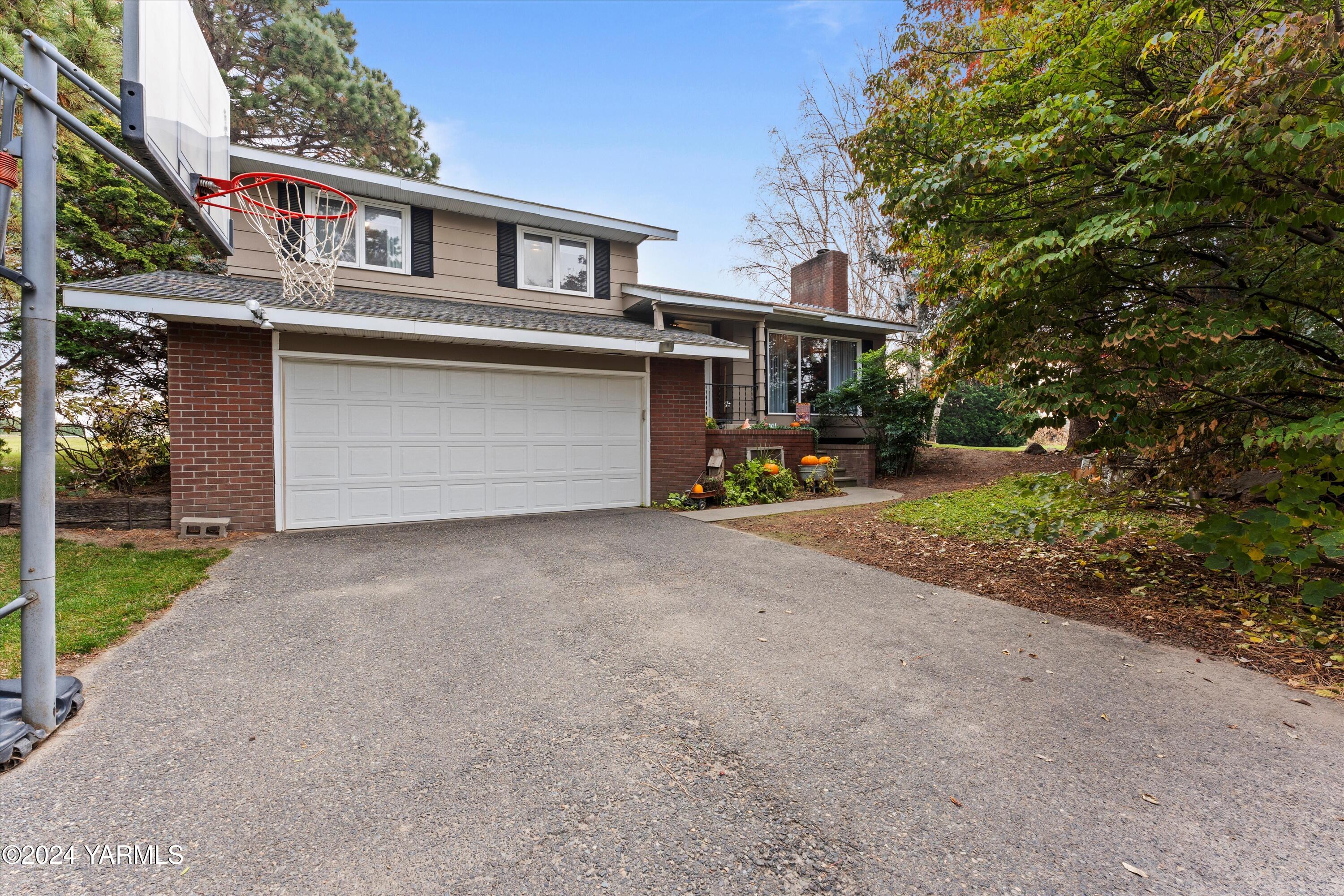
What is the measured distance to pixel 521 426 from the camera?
8.16m

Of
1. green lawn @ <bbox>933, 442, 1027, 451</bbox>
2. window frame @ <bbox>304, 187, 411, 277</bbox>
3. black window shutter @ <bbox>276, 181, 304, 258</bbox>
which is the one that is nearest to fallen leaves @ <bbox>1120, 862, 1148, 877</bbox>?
black window shutter @ <bbox>276, 181, 304, 258</bbox>

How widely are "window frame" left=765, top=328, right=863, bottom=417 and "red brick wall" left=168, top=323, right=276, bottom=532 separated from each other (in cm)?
884

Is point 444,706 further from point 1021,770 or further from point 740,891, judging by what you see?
point 1021,770

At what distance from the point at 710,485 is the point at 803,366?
5.36 m

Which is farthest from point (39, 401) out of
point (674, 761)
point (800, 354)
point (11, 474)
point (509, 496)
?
point (800, 354)

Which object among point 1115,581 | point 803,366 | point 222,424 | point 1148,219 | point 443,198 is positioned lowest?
point 1115,581

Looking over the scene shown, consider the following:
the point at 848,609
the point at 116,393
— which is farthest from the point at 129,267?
the point at 848,609

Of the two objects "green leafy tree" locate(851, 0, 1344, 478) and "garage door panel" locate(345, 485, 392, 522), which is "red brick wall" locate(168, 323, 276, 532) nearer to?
"garage door panel" locate(345, 485, 392, 522)

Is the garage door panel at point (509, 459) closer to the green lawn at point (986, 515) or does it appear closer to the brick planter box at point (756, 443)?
the brick planter box at point (756, 443)

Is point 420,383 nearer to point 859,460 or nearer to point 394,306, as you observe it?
point 394,306

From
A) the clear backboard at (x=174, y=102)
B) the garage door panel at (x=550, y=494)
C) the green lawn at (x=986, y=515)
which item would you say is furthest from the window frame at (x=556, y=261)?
the green lawn at (x=986, y=515)

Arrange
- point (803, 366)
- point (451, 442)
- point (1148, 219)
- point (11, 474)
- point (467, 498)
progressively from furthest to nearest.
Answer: point (803, 366)
point (11, 474)
point (467, 498)
point (451, 442)
point (1148, 219)

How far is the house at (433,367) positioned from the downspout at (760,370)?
0.33ft

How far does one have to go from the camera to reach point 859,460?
37.2 feet
